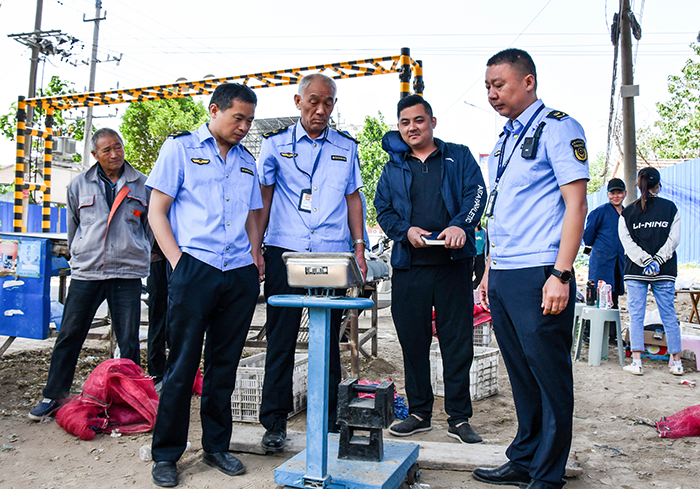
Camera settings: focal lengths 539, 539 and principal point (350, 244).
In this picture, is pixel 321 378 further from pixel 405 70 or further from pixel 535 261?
pixel 405 70

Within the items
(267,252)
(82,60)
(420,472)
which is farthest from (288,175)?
(82,60)

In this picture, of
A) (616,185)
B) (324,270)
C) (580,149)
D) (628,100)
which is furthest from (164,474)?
(628,100)

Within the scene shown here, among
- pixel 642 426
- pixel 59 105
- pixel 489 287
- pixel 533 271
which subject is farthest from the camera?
pixel 59 105

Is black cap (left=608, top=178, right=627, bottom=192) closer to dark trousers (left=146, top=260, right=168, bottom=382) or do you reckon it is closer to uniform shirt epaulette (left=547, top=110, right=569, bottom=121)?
uniform shirt epaulette (left=547, top=110, right=569, bottom=121)

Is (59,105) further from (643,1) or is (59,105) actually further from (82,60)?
(82,60)

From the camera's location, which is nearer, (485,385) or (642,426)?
(642,426)

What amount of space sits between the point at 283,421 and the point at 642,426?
248cm

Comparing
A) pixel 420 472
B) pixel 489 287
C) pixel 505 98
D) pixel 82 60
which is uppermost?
pixel 82 60

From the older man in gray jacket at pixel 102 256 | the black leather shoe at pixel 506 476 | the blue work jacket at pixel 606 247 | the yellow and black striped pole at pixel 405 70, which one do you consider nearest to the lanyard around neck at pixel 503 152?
the black leather shoe at pixel 506 476

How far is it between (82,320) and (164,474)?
4.92 feet

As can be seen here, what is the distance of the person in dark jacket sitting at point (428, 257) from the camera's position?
3297 millimetres

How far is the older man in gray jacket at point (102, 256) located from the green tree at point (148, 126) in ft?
81.1

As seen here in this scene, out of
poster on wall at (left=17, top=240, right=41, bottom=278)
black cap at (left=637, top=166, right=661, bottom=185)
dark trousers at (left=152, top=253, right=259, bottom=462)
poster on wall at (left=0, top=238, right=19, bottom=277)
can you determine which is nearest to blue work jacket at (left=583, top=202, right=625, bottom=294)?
black cap at (left=637, top=166, right=661, bottom=185)

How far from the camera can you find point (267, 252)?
3176mm
